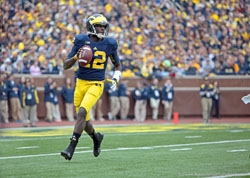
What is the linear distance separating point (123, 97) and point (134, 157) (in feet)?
40.7

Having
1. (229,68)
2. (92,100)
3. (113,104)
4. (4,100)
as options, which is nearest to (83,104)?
(92,100)

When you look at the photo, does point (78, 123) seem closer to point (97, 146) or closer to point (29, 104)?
point (97, 146)

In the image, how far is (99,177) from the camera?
6422 mm

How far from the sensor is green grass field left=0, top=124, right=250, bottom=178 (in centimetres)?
681

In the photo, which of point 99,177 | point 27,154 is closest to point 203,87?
point 27,154

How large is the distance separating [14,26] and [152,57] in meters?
5.39

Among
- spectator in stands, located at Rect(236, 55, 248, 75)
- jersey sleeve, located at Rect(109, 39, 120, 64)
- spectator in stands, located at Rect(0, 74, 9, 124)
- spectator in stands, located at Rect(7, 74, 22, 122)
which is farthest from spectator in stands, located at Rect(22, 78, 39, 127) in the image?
spectator in stands, located at Rect(236, 55, 248, 75)

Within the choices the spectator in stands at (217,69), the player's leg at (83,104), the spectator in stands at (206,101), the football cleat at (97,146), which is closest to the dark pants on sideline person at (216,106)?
the spectator in stands at (217,69)

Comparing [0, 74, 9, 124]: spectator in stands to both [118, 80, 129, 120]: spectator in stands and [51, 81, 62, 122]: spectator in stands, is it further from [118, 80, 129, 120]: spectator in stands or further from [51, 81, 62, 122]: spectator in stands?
[118, 80, 129, 120]: spectator in stands

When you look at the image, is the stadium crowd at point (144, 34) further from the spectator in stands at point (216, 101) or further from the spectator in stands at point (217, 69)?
the spectator in stands at point (216, 101)

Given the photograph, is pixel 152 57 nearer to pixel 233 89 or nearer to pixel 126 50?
pixel 126 50

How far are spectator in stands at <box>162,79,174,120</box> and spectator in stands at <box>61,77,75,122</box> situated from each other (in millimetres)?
3749

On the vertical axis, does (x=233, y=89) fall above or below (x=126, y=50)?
below

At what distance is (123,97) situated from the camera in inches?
821
